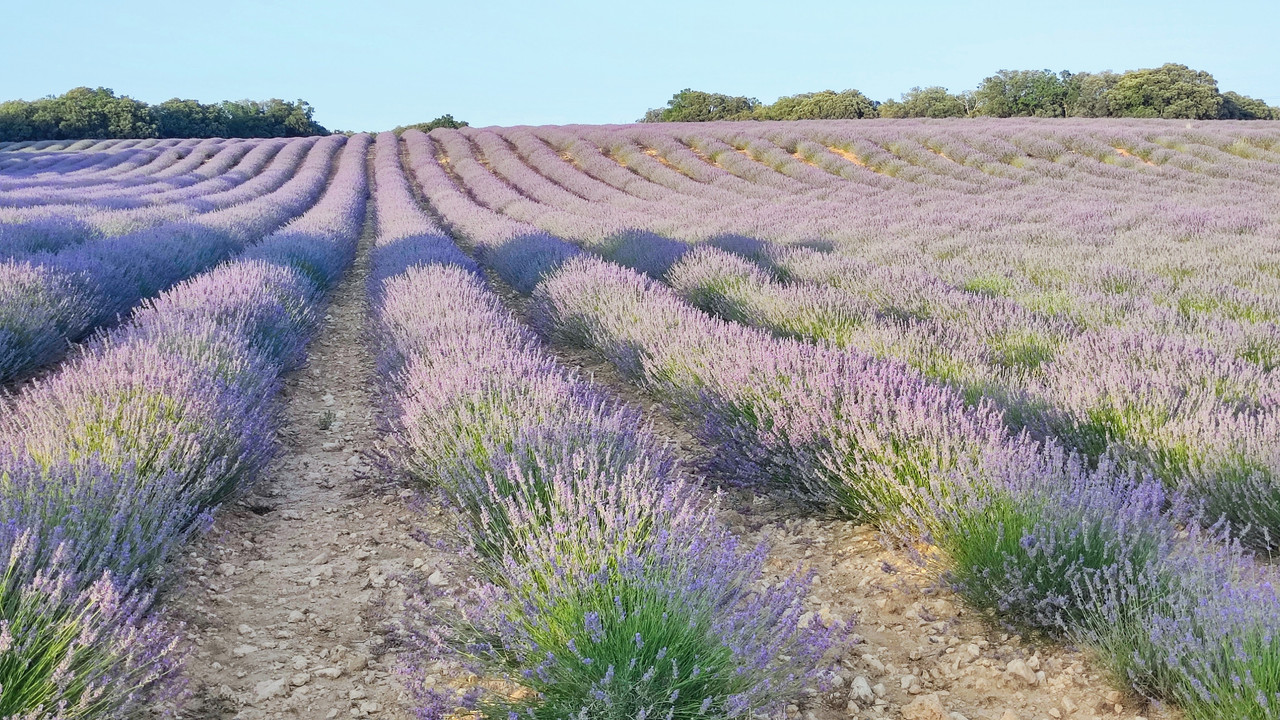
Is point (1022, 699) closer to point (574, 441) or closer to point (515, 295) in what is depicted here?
point (574, 441)

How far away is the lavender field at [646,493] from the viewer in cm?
181

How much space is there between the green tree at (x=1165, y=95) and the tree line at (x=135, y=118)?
35563 millimetres

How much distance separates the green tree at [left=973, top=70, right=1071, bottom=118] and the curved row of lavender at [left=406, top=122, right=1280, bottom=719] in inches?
1150

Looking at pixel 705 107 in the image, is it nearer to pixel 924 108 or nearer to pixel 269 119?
pixel 924 108

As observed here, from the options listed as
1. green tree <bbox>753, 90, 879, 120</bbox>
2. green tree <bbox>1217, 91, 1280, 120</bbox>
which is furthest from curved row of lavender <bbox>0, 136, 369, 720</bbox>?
green tree <bbox>1217, 91, 1280, 120</bbox>

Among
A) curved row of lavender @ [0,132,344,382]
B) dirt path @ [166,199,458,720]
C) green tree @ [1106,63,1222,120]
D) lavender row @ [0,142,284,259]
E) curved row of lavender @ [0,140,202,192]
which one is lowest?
dirt path @ [166,199,458,720]

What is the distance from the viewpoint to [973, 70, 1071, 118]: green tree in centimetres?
2969

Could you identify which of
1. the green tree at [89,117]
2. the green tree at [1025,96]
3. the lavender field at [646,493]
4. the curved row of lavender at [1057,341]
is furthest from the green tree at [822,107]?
the green tree at [89,117]

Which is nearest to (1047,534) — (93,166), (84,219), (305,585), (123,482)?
(305,585)

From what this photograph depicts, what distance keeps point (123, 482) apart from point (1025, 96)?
3431 centimetres

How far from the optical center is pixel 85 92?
36.1m

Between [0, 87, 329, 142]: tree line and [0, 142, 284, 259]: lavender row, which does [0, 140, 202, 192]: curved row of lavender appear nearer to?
[0, 142, 284, 259]: lavender row

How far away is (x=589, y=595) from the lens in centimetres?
188

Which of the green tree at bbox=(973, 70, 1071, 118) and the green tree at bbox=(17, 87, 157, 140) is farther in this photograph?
the green tree at bbox=(17, 87, 157, 140)
